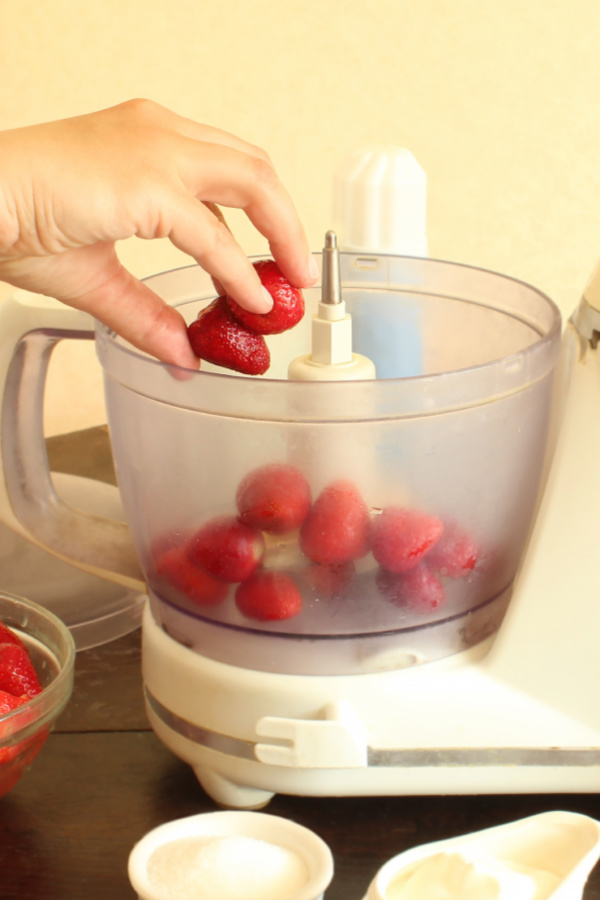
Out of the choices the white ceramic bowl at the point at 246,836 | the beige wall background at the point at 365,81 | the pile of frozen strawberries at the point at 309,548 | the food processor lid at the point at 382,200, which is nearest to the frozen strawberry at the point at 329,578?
the pile of frozen strawberries at the point at 309,548

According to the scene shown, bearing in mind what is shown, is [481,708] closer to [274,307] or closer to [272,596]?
[272,596]

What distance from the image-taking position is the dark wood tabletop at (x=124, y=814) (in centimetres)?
48

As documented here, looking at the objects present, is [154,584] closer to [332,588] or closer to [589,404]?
[332,588]

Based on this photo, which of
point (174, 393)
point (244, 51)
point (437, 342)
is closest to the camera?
point (174, 393)

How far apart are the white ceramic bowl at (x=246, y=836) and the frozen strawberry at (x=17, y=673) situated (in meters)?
0.14

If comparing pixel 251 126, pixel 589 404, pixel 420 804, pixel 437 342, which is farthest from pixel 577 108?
pixel 420 804

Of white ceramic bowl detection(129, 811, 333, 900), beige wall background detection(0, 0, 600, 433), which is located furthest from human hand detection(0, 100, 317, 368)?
beige wall background detection(0, 0, 600, 433)

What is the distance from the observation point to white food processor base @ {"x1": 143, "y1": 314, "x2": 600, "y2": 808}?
491mm

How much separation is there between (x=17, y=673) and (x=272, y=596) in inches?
6.3

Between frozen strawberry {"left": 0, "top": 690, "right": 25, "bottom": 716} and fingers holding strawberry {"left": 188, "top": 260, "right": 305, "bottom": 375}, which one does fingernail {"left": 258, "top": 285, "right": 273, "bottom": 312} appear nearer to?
fingers holding strawberry {"left": 188, "top": 260, "right": 305, "bottom": 375}

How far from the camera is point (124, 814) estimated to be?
521 millimetres

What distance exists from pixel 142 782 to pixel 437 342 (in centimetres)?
33

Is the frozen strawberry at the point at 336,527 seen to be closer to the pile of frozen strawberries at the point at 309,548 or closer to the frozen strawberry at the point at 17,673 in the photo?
the pile of frozen strawberries at the point at 309,548

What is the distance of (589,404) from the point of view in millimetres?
485
